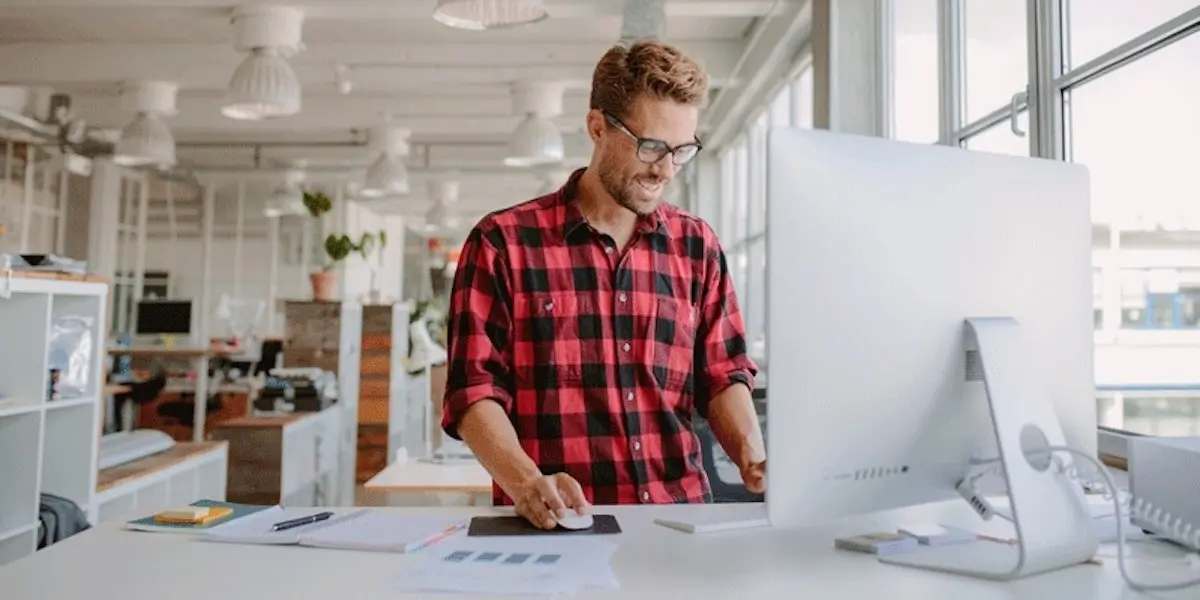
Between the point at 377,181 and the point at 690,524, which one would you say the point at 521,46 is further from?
the point at 690,524

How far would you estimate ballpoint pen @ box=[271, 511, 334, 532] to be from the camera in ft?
4.67

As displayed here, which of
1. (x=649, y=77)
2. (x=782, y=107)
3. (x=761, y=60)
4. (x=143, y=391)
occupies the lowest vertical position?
(x=143, y=391)

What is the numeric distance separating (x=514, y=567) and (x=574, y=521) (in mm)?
250

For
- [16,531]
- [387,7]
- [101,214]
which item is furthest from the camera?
[101,214]

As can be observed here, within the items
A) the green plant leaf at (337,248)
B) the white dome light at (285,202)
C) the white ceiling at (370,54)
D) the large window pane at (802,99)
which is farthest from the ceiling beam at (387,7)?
the white dome light at (285,202)

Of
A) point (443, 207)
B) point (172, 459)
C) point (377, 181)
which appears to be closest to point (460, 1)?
point (172, 459)

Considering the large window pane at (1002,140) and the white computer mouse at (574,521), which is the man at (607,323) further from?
the large window pane at (1002,140)

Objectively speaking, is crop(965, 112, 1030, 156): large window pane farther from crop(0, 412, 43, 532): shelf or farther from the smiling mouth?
crop(0, 412, 43, 532): shelf

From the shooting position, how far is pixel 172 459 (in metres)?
4.64

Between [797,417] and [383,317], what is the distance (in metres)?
6.81

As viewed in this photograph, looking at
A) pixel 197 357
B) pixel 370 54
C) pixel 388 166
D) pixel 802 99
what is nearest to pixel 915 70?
pixel 802 99

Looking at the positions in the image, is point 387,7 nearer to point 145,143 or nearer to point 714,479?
point 145,143

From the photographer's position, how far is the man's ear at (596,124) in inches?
70.5

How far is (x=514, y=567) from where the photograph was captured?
1.18m
